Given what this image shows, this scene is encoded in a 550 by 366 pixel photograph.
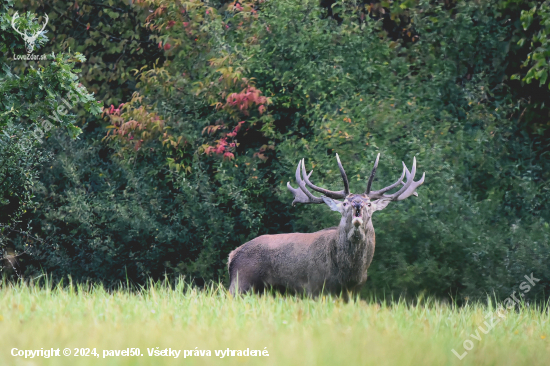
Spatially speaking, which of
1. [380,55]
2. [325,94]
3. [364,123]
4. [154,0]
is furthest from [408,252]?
[154,0]

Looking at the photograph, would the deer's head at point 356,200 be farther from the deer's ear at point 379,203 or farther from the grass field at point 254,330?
the grass field at point 254,330

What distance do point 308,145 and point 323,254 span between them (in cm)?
344

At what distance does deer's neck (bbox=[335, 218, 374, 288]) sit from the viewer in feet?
29.1

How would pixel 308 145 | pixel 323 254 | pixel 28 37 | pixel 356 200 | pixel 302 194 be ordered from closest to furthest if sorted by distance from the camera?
pixel 356 200, pixel 323 254, pixel 302 194, pixel 28 37, pixel 308 145

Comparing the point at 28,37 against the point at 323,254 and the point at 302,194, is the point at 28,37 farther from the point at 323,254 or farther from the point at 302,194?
the point at 323,254

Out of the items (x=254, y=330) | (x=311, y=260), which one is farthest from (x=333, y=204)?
(x=254, y=330)

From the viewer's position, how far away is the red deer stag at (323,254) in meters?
8.80

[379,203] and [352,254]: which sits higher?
[379,203]

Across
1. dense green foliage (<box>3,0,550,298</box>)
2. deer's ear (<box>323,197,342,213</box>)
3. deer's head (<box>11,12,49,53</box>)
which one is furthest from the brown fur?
deer's head (<box>11,12,49,53</box>)

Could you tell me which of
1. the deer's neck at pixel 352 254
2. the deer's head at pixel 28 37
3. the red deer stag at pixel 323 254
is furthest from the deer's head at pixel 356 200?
the deer's head at pixel 28 37

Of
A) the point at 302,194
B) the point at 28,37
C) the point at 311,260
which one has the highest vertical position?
the point at 28,37

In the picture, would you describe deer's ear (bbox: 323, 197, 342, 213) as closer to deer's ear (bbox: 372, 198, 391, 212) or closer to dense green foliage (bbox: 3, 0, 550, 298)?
deer's ear (bbox: 372, 198, 391, 212)

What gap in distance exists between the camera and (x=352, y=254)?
8.91 metres

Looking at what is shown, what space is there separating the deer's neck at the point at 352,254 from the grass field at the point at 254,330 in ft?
3.14
